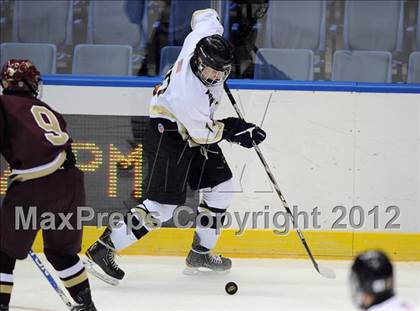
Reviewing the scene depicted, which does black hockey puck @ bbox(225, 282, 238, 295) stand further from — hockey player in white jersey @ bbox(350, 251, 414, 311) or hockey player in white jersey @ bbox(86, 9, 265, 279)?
hockey player in white jersey @ bbox(350, 251, 414, 311)

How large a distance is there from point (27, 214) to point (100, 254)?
39.6 inches

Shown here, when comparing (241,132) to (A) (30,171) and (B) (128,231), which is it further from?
(A) (30,171)

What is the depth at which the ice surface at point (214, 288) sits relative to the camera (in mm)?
3586

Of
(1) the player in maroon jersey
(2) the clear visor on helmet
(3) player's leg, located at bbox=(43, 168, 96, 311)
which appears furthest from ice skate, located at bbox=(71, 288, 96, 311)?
(2) the clear visor on helmet

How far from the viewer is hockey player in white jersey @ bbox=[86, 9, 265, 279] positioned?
3.63 metres

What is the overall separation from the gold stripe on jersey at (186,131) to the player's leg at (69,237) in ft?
2.46

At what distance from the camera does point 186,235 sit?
4.34m

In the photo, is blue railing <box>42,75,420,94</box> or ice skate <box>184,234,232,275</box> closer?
ice skate <box>184,234,232,275</box>

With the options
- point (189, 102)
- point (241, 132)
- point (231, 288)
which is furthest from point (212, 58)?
point (231, 288)

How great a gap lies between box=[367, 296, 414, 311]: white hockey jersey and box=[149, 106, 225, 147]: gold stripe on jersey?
6.26 feet

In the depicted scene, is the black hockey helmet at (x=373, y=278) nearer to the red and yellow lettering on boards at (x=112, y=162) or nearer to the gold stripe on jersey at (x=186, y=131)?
the gold stripe on jersey at (x=186, y=131)

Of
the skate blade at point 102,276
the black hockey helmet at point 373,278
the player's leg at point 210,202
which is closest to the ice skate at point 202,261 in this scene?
the player's leg at point 210,202

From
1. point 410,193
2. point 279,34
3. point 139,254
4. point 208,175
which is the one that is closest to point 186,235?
point 139,254

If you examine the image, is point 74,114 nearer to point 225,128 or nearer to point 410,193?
Answer: point 225,128
